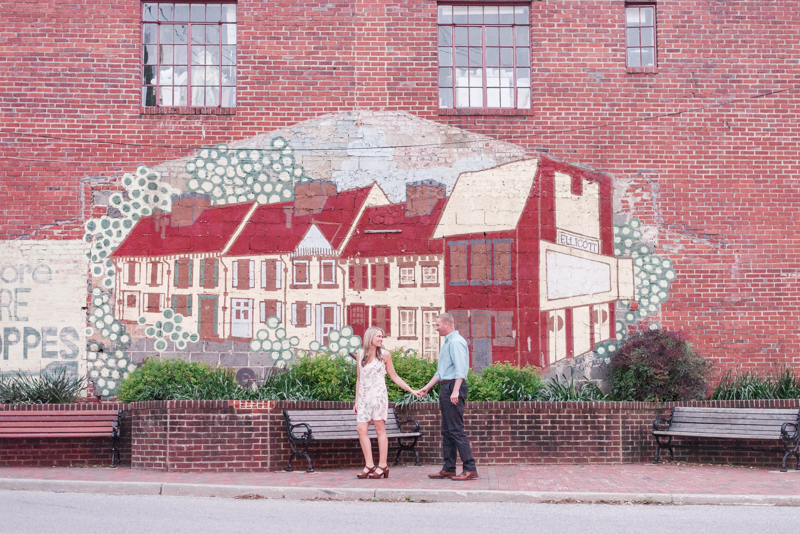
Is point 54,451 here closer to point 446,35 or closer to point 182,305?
point 182,305

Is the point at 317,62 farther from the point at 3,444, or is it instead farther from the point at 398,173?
the point at 3,444

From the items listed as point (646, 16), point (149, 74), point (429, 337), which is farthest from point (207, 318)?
point (646, 16)

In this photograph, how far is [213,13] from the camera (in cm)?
1381

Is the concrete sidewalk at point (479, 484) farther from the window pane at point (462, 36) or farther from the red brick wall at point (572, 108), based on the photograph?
the window pane at point (462, 36)

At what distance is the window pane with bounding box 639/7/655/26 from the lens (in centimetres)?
1393

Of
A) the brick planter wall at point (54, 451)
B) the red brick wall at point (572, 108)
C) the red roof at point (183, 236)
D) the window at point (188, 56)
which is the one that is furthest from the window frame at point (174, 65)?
the brick planter wall at point (54, 451)

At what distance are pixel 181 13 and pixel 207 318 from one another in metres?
4.94

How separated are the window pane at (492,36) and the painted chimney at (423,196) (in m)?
2.51

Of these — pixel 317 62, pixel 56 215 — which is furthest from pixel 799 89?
pixel 56 215

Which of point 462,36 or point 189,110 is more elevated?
point 462,36

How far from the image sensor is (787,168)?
44.8 feet

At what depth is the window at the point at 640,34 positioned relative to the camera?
13.9 m

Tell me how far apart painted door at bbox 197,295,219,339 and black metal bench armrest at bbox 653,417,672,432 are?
258 inches

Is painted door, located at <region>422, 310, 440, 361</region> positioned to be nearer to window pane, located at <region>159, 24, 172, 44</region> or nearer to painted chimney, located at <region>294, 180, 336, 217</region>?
painted chimney, located at <region>294, 180, 336, 217</region>
